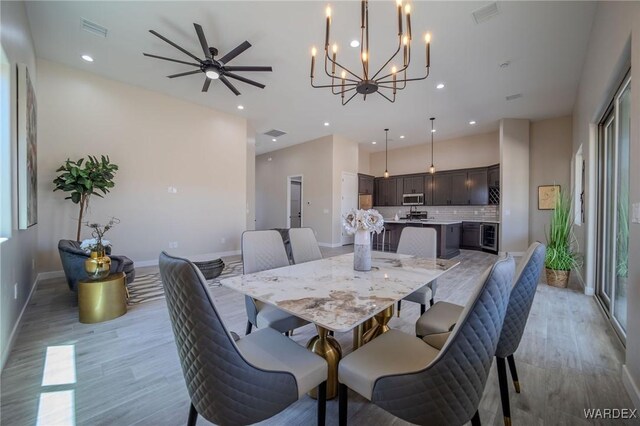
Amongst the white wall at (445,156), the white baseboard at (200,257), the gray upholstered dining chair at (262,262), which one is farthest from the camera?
the white wall at (445,156)

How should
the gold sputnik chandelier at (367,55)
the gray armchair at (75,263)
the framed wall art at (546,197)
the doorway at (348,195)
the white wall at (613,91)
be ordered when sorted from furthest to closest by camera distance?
the doorway at (348,195), the framed wall art at (546,197), the gray armchair at (75,263), the gold sputnik chandelier at (367,55), the white wall at (613,91)

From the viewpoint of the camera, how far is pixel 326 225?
298 inches

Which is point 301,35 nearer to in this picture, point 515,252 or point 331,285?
point 331,285

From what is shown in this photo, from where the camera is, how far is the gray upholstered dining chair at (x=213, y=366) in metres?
0.83

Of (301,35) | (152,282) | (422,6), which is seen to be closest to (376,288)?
(422,6)

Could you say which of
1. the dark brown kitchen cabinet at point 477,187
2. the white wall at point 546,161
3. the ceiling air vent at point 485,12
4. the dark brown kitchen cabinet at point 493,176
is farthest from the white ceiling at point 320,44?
the dark brown kitchen cabinet at point 477,187

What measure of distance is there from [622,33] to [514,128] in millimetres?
4823

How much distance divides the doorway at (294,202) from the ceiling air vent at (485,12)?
6.15 m

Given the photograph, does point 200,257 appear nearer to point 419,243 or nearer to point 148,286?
point 148,286

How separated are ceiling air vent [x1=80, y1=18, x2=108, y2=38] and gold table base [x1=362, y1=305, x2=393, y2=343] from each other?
15.2 feet

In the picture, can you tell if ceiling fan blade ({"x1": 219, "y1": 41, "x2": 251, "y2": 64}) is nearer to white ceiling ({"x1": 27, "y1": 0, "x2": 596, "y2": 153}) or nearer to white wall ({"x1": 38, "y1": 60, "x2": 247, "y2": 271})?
white ceiling ({"x1": 27, "y1": 0, "x2": 596, "y2": 153})

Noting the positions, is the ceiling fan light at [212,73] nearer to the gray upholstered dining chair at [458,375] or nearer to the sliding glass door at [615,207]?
the gray upholstered dining chair at [458,375]

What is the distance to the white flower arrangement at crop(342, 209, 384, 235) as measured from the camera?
1.79m

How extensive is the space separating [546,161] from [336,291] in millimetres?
7308
